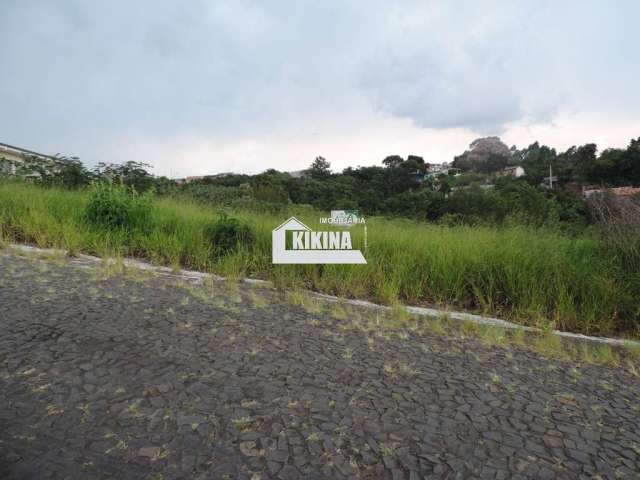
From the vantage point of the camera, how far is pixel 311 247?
4.91 m

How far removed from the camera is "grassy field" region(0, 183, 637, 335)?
12.6 feet

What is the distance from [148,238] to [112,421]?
3732mm

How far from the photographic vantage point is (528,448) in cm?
149

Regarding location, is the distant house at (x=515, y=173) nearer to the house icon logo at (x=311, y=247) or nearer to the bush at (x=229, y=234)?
the house icon logo at (x=311, y=247)

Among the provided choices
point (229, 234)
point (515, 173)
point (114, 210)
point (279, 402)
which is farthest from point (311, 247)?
point (515, 173)

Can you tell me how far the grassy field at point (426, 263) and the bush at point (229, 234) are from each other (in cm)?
9

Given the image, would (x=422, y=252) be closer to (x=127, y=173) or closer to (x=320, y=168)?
(x=127, y=173)

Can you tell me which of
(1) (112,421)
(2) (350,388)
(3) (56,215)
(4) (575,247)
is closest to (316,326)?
(2) (350,388)

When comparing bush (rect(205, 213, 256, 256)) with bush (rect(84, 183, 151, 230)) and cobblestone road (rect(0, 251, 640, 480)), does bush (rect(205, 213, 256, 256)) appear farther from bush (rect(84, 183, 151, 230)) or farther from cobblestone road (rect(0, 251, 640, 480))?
cobblestone road (rect(0, 251, 640, 480))

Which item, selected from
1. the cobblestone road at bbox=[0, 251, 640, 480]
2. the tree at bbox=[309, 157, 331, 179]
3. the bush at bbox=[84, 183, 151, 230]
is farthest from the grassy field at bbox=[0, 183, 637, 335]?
the tree at bbox=[309, 157, 331, 179]

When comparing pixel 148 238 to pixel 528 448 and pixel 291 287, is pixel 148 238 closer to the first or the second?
pixel 291 287

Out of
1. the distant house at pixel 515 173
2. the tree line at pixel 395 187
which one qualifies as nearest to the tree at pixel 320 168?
the tree line at pixel 395 187

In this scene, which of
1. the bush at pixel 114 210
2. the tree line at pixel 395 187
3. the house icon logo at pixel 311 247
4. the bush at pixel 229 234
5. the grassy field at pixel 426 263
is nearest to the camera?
the grassy field at pixel 426 263

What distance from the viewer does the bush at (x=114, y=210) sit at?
5.20 meters
